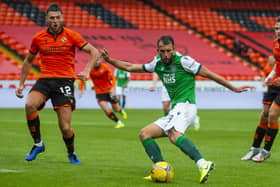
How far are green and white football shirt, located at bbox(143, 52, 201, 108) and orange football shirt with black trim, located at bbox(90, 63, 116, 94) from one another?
32.6 feet

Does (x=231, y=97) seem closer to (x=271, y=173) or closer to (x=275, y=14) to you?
(x=275, y=14)

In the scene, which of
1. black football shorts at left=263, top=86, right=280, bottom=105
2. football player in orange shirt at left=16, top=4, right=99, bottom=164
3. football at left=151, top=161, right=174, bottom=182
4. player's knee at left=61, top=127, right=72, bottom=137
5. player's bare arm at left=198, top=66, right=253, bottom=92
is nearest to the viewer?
football at left=151, top=161, right=174, bottom=182

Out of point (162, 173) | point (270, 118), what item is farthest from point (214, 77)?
point (270, 118)

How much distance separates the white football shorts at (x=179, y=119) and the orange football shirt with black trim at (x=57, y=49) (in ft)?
6.36

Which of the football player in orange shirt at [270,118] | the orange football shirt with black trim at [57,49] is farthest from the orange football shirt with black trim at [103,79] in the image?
the orange football shirt with black trim at [57,49]

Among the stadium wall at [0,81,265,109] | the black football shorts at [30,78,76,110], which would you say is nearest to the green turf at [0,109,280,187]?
the black football shorts at [30,78,76,110]

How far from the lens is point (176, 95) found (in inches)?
325

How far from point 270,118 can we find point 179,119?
256cm

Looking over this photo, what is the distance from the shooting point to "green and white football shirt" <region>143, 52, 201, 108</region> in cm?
807

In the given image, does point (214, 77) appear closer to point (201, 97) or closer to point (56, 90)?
point (56, 90)

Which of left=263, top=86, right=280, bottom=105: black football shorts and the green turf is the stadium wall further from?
left=263, top=86, right=280, bottom=105: black football shorts

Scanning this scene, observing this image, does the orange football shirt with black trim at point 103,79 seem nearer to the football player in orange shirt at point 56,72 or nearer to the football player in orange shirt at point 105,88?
the football player in orange shirt at point 105,88

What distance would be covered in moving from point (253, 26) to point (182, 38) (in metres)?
5.43

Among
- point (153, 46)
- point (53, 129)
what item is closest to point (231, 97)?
point (153, 46)
